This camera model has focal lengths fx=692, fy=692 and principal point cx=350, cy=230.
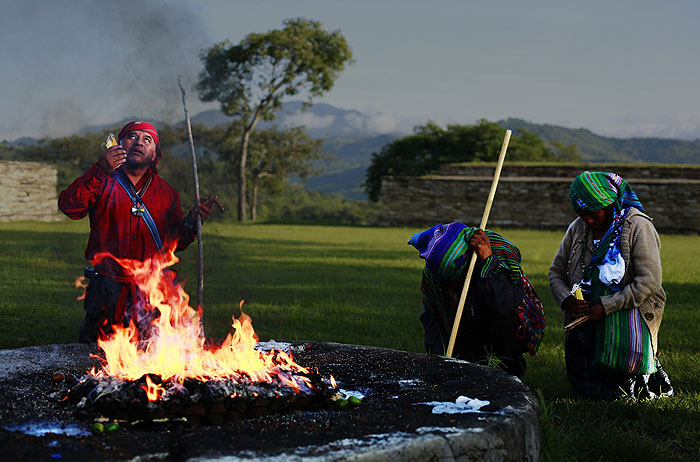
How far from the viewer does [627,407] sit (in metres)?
4.18

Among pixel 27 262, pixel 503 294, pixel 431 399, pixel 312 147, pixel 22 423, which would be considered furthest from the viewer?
pixel 312 147

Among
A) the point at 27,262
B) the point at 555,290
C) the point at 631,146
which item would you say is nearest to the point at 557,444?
the point at 555,290

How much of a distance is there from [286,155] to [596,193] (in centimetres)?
3643

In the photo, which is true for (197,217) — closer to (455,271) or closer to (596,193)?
(455,271)

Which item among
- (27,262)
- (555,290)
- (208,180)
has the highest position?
(208,180)

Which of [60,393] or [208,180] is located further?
[208,180]

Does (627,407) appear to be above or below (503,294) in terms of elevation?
below

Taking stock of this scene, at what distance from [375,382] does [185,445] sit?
49.5 inches

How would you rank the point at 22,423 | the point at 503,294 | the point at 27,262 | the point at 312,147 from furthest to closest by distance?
the point at 312,147 → the point at 27,262 → the point at 503,294 → the point at 22,423

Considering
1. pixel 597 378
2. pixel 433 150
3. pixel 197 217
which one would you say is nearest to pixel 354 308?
pixel 597 378

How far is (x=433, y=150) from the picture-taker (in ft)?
141

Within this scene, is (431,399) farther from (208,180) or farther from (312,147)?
(312,147)

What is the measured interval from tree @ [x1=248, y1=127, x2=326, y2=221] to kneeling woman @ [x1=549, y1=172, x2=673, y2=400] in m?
35.3

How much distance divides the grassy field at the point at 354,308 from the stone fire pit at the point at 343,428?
0.55m
